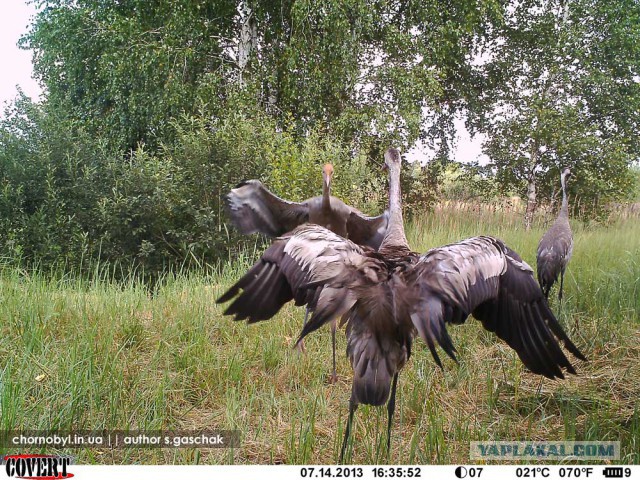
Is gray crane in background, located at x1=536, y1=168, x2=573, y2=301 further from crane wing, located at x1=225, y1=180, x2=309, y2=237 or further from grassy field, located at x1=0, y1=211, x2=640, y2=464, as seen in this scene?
crane wing, located at x1=225, y1=180, x2=309, y2=237

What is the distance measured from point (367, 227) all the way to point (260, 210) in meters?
1.06

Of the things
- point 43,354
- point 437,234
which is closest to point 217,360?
point 43,354

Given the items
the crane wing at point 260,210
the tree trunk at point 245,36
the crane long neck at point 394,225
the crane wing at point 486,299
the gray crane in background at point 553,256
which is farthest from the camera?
the tree trunk at point 245,36

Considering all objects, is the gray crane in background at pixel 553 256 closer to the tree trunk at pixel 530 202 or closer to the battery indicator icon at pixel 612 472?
the tree trunk at pixel 530 202

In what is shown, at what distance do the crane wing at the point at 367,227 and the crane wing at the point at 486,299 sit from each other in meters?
2.24

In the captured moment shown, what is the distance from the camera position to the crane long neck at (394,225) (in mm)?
2974

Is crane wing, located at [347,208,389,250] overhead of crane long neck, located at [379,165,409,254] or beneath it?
beneath

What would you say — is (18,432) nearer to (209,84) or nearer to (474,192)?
(209,84)

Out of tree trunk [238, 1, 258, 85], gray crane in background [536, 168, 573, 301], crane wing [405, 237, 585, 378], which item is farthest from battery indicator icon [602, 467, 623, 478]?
tree trunk [238, 1, 258, 85]

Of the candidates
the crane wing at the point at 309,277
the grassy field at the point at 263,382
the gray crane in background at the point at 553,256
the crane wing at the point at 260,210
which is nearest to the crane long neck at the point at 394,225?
the crane wing at the point at 309,277

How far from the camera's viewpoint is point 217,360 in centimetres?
372

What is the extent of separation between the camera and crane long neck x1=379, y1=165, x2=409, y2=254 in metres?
2.97

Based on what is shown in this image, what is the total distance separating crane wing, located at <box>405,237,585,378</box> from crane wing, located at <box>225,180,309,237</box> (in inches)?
97.9

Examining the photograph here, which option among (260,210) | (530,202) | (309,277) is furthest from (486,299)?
(530,202)
